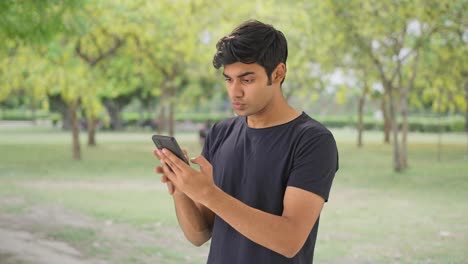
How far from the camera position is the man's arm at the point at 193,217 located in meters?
1.88

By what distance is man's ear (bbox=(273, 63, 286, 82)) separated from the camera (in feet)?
5.81

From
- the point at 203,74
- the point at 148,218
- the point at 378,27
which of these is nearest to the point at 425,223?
the point at 148,218

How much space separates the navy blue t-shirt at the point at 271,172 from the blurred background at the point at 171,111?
187 inches

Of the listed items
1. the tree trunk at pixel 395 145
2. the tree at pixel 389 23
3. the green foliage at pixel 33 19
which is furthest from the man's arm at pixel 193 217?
the tree trunk at pixel 395 145

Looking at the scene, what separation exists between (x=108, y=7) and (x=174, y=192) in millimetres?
16895

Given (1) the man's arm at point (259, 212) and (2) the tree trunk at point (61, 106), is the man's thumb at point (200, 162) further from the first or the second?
(2) the tree trunk at point (61, 106)

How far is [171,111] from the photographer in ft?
86.4

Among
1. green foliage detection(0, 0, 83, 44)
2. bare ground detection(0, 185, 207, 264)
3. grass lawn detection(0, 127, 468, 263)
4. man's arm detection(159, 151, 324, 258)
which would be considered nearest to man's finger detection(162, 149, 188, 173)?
man's arm detection(159, 151, 324, 258)

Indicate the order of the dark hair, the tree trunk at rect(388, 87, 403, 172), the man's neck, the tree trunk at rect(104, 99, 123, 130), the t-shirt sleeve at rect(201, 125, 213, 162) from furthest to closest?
the tree trunk at rect(104, 99, 123, 130), the tree trunk at rect(388, 87, 403, 172), the t-shirt sleeve at rect(201, 125, 213, 162), the man's neck, the dark hair

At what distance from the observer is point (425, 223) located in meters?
8.88

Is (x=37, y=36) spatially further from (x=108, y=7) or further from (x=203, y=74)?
(x=203, y=74)

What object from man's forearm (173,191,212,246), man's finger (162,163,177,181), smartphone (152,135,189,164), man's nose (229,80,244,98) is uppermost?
man's nose (229,80,244,98)

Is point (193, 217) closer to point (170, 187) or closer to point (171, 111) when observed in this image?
point (170, 187)

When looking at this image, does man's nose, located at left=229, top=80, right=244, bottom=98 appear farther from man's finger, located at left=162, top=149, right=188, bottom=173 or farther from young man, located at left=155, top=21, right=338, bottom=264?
man's finger, located at left=162, top=149, right=188, bottom=173
